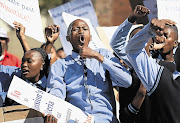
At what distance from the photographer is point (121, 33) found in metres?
3.02

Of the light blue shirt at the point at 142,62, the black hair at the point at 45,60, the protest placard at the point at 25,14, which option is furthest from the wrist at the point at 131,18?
the protest placard at the point at 25,14

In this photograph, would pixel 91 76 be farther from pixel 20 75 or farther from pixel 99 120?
pixel 20 75

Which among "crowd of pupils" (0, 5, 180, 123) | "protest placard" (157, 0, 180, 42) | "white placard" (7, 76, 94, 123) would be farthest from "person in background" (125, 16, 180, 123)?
"protest placard" (157, 0, 180, 42)

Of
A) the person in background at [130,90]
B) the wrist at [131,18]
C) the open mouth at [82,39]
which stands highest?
the wrist at [131,18]

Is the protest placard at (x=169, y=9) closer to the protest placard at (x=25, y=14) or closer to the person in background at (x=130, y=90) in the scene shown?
the person in background at (x=130, y=90)

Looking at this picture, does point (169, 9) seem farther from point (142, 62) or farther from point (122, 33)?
point (142, 62)

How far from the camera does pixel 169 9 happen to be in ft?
13.6

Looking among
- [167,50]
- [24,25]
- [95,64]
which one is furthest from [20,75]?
[167,50]

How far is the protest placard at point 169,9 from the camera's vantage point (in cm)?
413

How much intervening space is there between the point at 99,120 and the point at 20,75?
1074 millimetres

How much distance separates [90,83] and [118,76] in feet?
0.81

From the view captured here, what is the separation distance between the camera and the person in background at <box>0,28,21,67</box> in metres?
4.67

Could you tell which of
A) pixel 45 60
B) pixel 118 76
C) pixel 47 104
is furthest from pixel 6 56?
pixel 118 76

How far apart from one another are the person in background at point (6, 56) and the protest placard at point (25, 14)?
39.4 inches
